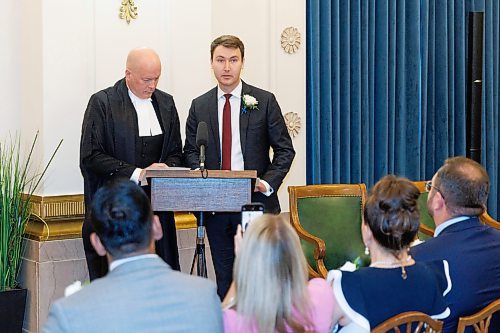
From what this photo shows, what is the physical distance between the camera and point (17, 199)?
5043mm

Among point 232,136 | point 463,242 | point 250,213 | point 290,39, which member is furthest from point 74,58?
point 463,242

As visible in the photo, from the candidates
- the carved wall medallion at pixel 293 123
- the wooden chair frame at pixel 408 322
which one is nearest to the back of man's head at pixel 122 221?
the wooden chair frame at pixel 408 322

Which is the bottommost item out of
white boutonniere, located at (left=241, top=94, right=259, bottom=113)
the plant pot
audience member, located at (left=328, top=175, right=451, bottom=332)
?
the plant pot

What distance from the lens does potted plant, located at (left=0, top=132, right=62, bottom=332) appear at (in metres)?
4.99

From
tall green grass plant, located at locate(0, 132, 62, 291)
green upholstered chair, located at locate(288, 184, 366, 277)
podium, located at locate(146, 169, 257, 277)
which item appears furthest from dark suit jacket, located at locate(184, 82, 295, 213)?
tall green grass plant, located at locate(0, 132, 62, 291)

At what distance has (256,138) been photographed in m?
5.01

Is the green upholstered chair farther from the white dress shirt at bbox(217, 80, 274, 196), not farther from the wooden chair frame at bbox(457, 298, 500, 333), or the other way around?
the wooden chair frame at bbox(457, 298, 500, 333)

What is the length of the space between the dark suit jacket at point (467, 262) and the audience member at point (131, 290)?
1.21 metres

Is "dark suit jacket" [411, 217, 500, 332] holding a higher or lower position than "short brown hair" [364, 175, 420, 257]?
lower

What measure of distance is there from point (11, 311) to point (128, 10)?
202 cm

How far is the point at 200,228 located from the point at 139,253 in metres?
1.94

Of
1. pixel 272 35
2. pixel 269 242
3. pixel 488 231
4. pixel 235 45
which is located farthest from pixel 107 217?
pixel 272 35

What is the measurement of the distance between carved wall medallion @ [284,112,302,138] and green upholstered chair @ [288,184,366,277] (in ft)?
3.07

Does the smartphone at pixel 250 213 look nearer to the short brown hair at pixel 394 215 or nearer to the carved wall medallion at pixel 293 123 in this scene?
the short brown hair at pixel 394 215
